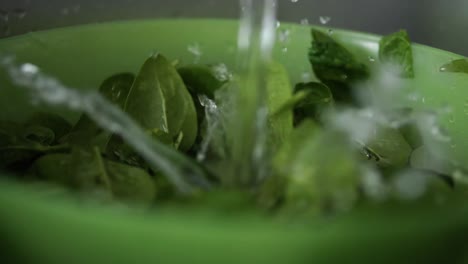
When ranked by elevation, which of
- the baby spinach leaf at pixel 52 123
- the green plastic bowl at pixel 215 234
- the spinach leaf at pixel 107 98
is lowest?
the baby spinach leaf at pixel 52 123

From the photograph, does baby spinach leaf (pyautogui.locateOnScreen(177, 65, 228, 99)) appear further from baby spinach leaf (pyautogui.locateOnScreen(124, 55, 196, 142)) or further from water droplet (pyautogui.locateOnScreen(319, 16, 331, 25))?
water droplet (pyautogui.locateOnScreen(319, 16, 331, 25))

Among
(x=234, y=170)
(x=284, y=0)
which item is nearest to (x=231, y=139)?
(x=234, y=170)

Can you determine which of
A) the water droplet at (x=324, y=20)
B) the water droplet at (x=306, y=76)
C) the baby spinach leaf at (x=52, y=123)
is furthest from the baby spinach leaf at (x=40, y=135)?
the water droplet at (x=324, y=20)

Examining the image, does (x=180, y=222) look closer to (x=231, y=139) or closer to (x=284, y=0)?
(x=231, y=139)

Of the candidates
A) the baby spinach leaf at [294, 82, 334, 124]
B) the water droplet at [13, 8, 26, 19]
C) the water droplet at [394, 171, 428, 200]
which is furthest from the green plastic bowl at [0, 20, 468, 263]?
the water droplet at [13, 8, 26, 19]

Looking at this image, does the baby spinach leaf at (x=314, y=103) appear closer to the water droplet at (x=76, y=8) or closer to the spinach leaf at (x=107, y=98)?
the spinach leaf at (x=107, y=98)

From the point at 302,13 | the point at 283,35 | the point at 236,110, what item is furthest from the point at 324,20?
the point at 236,110
